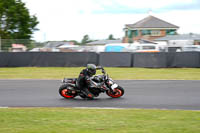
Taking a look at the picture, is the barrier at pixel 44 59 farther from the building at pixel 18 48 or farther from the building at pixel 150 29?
the building at pixel 150 29

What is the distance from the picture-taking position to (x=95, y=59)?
2362cm

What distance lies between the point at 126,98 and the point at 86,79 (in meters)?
1.42

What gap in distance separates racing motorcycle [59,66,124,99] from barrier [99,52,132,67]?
12738 mm

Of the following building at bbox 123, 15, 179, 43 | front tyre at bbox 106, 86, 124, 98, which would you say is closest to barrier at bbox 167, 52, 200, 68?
front tyre at bbox 106, 86, 124, 98

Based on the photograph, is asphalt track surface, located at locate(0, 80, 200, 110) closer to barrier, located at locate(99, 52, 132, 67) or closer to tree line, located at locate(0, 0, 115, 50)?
barrier, located at locate(99, 52, 132, 67)

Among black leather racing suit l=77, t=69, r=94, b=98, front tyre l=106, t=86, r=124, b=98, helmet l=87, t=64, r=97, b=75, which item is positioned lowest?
front tyre l=106, t=86, r=124, b=98

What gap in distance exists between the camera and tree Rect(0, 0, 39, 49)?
38931mm

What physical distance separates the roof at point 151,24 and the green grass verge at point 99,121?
55774 mm

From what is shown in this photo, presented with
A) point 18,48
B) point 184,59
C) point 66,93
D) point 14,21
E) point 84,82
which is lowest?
point 66,93

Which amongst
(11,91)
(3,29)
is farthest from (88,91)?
(3,29)

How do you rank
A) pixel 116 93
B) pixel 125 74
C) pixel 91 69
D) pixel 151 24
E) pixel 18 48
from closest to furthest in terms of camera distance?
1. pixel 91 69
2. pixel 116 93
3. pixel 125 74
4. pixel 18 48
5. pixel 151 24

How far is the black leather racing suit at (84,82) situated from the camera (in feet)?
33.8

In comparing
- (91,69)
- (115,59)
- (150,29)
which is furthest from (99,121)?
(150,29)

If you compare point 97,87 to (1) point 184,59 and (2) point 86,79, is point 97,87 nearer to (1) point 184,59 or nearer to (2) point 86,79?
(2) point 86,79
